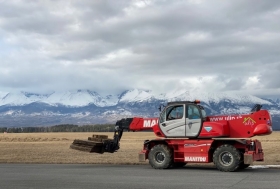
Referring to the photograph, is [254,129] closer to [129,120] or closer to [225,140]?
[225,140]

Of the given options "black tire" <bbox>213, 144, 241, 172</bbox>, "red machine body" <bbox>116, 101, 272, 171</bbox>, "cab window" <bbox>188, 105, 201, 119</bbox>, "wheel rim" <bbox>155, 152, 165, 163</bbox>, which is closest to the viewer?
"black tire" <bbox>213, 144, 241, 172</bbox>

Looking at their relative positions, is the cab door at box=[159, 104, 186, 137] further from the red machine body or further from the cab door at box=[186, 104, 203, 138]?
the cab door at box=[186, 104, 203, 138]

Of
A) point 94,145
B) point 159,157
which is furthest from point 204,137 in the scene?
point 94,145

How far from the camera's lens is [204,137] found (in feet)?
69.4

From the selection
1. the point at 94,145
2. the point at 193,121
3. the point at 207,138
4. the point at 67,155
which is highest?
the point at 193,121

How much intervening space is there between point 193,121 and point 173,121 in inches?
40.8

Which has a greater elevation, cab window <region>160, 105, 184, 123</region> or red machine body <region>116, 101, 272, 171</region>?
cab window <region>160, 105, 184, 123</region>

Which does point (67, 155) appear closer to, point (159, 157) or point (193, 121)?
point (159, 157)

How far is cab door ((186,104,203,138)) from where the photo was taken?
21.2 meters

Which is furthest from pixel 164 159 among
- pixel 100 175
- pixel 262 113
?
pixel 262 113

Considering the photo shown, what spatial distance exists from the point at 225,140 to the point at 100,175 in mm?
6073

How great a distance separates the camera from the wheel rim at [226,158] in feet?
66.2

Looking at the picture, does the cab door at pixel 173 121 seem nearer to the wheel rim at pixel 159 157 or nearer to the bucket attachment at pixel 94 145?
the wheel rim at pixel 159 157

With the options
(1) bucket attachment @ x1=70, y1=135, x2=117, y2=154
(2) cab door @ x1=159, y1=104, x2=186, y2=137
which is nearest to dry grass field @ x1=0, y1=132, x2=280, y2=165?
(1) bucket attachment @ x1=70, y1=135, x2=117, y2=154
